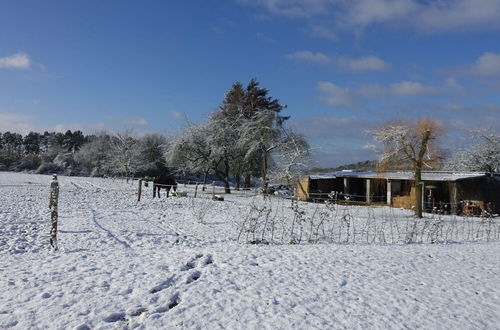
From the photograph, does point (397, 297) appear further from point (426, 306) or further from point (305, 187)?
point (305, 187)

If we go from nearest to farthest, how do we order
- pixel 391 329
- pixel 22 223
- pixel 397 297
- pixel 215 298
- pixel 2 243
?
1. pixel 391 329
2. pixel 215 298
3. pixel 397 297
4. pixel 2 243
5. pixel 22 223

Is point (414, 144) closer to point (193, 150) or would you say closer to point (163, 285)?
point (163, 285)

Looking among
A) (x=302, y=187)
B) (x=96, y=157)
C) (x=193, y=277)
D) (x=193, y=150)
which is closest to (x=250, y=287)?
(x=193, y=277)

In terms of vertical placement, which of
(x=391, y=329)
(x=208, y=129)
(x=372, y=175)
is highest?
(x=208, y=129)

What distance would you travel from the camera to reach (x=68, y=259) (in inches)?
263

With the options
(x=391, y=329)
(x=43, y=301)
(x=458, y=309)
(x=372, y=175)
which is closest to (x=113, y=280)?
(x=43, y=301)

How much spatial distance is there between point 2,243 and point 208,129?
83.4 ft

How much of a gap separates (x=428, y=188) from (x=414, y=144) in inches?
327

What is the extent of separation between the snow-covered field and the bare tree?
1093 cm

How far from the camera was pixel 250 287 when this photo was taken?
5.47 meters

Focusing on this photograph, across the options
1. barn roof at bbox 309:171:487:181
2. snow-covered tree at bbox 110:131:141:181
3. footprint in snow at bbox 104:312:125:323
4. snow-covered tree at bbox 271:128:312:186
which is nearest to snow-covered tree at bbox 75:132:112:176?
snow-covered tree at bbox 110:131:141:181

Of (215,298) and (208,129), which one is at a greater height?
(208,129)

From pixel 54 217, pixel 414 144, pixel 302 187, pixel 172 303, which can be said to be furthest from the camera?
pixel 302 187

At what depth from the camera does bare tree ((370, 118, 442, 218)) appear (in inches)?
768
